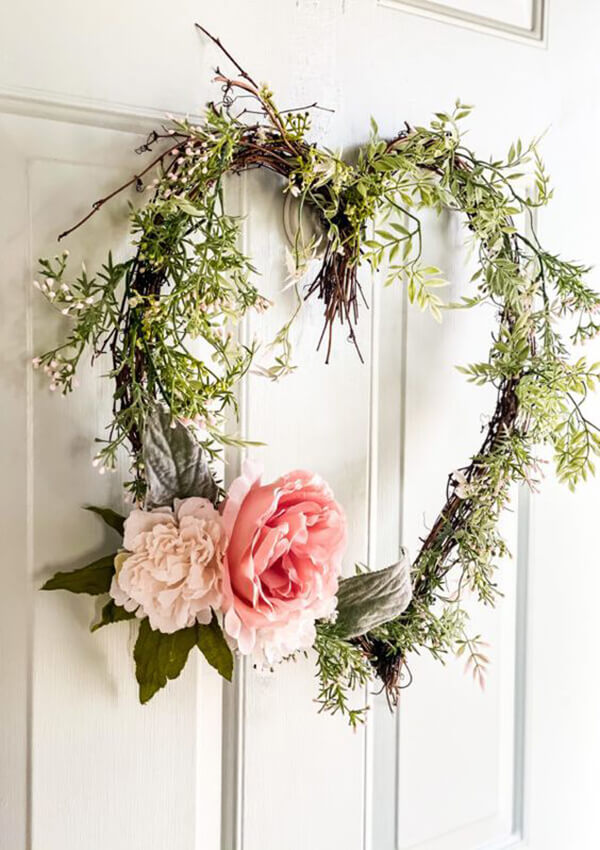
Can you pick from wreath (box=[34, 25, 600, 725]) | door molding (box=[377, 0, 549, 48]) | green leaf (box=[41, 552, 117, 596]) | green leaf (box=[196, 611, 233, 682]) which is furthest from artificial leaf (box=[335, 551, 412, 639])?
door molding (box=[377, 0, 549, 48])

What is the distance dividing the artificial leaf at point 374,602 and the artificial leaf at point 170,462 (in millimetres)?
189

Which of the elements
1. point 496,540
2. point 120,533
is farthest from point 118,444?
point 496,540

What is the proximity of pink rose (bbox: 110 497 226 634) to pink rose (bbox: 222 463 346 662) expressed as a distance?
0.05 ft

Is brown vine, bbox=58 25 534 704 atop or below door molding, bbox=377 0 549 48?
below

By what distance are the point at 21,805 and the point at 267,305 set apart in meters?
0.53

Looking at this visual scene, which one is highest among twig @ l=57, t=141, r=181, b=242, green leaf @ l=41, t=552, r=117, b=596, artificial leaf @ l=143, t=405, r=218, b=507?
twig @ l=57, t=141, r=181, b=242

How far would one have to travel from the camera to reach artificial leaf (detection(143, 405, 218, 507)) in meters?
0.77

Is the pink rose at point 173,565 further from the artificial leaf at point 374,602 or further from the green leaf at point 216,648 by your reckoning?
the artificial leaf at point 374,602

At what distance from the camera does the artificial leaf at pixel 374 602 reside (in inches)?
34.0

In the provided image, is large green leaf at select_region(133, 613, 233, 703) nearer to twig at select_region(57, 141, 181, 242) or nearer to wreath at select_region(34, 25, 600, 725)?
wreath at select_region(34, 25, 600, 725)

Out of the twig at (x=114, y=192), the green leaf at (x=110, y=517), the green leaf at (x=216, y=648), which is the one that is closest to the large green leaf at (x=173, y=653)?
the green leaf at (x=216, y=648)

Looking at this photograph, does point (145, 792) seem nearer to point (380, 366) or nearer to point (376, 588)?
point (376, 588)

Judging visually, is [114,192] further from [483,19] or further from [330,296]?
[483,19]

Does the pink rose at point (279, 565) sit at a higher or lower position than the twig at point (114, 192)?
lower
